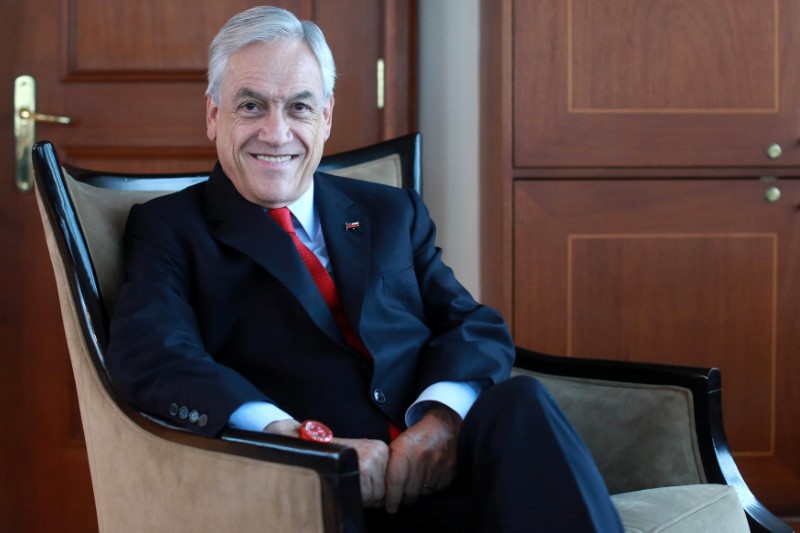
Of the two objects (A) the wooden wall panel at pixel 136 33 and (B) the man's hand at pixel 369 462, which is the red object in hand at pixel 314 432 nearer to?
(B) the man's hand at pixel 369 462

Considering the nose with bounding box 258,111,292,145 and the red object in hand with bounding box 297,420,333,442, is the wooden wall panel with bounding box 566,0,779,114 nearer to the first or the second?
the nose with bounding box 258,111,292,145

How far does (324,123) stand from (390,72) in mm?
1046

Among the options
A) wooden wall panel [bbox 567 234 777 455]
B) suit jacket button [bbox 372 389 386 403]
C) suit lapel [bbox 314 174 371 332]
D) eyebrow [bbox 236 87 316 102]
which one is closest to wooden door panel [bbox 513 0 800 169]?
wooden wall panel [bbox 567 234 777 455]

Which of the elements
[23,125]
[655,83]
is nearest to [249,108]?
[655,83]

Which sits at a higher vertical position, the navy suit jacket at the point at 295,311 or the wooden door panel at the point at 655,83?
the wooden door panel at the point at 655,83

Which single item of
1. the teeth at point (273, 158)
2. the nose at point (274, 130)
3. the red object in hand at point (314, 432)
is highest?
the nose at point (274, 130)

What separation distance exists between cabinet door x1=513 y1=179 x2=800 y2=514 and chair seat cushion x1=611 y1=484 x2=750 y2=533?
83 centimetres

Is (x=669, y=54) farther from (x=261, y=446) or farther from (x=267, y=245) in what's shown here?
(x=261, y=446)

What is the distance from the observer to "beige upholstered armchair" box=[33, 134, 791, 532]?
44.8 inches

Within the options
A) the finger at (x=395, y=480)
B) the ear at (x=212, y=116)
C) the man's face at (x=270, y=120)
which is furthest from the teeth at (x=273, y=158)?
the finger at (x=395, y=480)

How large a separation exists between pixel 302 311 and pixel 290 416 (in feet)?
0.64

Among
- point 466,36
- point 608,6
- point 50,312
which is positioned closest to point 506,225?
point 608,6

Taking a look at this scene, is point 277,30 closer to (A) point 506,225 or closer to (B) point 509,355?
(B) point 509,355

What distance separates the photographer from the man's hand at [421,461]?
1435 mm
